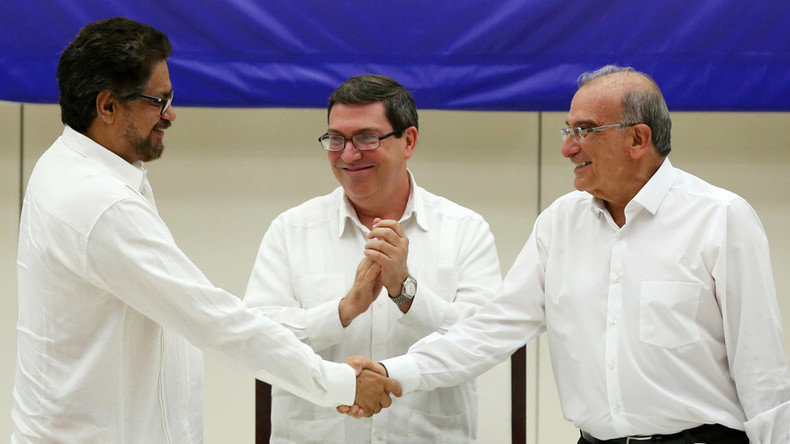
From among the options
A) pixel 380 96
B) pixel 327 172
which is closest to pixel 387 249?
pixel 380 96

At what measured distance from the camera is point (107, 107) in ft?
6.89

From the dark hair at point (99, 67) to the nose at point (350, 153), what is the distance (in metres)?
0.65

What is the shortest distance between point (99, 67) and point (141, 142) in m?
0.20

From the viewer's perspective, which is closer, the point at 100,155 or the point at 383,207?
the point at 100,155

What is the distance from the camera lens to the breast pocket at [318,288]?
2.58 m

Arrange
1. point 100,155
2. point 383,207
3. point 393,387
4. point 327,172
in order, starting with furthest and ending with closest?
point 327,172 < point 383,207 < point 393,387 < point 100,155

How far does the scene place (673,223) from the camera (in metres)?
2.21

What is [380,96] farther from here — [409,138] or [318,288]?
[318,288]

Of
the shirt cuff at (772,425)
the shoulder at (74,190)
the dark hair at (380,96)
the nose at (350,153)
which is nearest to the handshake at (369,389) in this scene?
the nose at (350,153)

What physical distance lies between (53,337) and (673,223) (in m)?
1.44

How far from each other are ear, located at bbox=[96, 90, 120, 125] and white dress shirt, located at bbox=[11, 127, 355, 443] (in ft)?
0.21

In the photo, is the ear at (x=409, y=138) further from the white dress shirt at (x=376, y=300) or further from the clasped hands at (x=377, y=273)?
the clasped hands at (x=377, y=273)

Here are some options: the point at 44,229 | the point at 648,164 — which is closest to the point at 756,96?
the point at 648,164

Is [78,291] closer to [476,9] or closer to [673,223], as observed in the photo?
[673,223]
